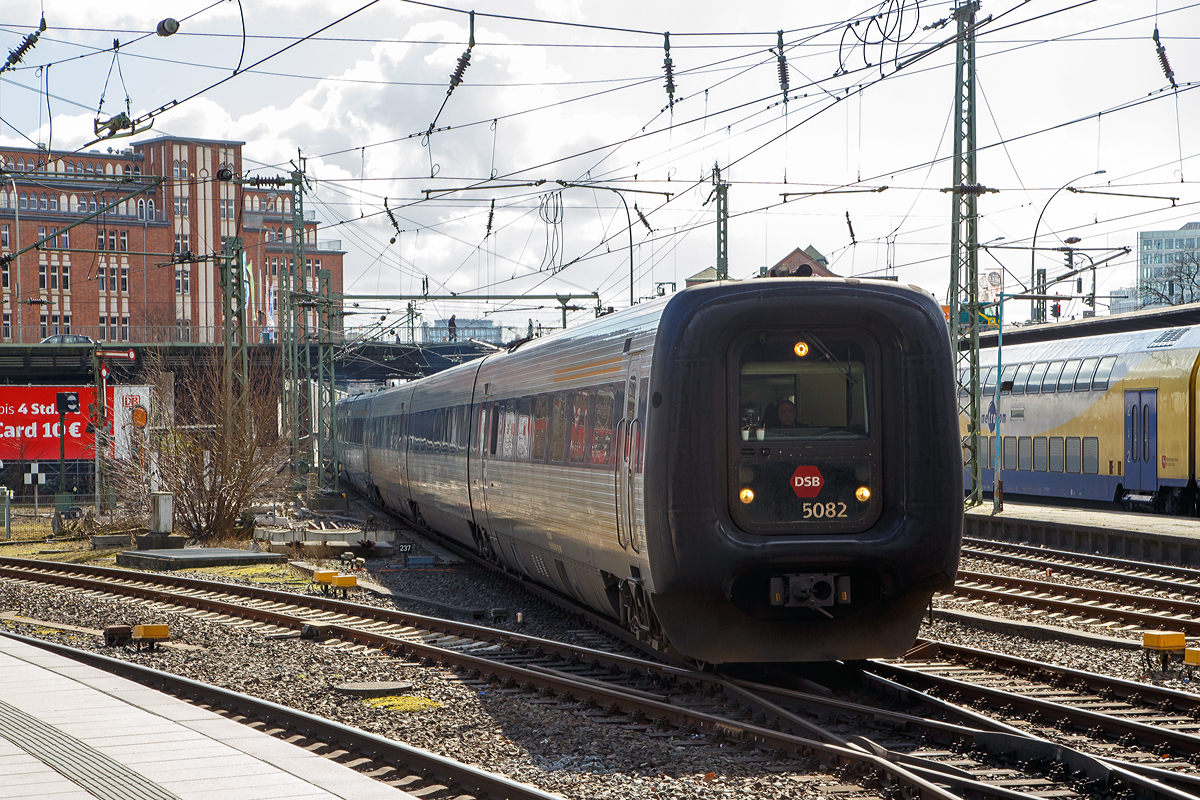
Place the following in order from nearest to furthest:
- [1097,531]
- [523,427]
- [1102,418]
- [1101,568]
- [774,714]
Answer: [774,714]
[523,427]
[1101,568]
[1097,531]
[1102,418]

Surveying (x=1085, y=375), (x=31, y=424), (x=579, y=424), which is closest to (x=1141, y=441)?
(x=1085, y=375)

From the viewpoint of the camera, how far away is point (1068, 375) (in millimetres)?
30141

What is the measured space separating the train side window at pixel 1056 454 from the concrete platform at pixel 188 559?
18449 millimetres

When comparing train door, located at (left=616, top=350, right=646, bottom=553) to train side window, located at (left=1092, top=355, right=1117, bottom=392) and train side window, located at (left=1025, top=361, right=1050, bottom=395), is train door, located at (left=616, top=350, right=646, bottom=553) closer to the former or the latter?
train side window, located at (left=1092, top=355, right=1117, bottom=392)

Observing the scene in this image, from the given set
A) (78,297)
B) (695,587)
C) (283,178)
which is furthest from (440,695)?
(78,297)

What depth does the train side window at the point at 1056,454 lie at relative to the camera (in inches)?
1209

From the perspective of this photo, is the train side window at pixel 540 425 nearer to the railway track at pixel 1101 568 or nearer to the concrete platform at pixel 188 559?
the railway track at pixel 1101 568

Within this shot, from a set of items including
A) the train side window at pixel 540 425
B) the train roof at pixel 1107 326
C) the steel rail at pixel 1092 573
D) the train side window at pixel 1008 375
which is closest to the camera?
the train side window at pixel 540 425

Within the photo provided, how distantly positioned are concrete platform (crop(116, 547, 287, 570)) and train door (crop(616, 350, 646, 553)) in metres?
13.9

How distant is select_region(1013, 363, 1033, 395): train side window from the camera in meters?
32.5

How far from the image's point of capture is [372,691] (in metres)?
10.6

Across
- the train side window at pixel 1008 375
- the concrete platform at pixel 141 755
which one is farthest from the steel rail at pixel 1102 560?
the concrete platform at pixel 141 755

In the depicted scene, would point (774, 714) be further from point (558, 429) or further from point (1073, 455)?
point (1073, 455)

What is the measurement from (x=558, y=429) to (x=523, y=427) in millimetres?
2098
